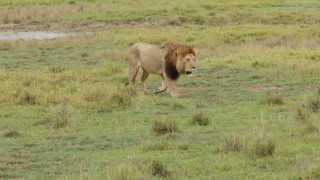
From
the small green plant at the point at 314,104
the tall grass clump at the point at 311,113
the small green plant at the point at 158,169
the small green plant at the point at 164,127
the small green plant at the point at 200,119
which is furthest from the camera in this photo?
the small green plant at the point at 314,104

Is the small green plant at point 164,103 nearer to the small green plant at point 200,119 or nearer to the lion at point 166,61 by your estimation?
the lion at point 166,61

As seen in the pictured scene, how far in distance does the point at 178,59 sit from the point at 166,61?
1.49 ft

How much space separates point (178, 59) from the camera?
13359 millimetres

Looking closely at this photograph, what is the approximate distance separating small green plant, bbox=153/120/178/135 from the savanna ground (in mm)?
18

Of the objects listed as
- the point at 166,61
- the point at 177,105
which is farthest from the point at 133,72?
the point at 177,105

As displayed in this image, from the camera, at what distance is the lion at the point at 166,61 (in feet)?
43.7

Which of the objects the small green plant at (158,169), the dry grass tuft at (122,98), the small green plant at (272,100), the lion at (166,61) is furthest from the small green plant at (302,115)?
the dry grass tuft at (122,98)

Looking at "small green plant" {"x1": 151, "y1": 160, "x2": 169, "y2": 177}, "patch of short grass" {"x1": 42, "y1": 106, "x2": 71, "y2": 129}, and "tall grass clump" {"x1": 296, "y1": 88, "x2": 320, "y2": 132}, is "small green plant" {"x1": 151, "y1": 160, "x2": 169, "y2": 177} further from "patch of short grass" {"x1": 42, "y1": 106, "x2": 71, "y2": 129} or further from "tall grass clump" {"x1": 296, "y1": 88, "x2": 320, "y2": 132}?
"patch of short grass" {"x1": 42, "y1": 106, "x2": 71, "y2": 129}

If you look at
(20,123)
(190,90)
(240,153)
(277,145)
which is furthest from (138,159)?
(190,90)

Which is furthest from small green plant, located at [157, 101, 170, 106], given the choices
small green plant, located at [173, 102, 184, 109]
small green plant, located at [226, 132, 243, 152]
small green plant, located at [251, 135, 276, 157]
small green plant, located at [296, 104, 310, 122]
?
small green plant, located at [251, 135, 276, 157]

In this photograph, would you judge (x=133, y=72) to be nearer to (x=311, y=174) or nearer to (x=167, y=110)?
(x=167, y=110)

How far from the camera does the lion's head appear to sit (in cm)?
1322

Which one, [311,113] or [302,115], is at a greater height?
[302,115]

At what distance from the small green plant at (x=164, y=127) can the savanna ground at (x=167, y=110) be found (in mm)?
18
